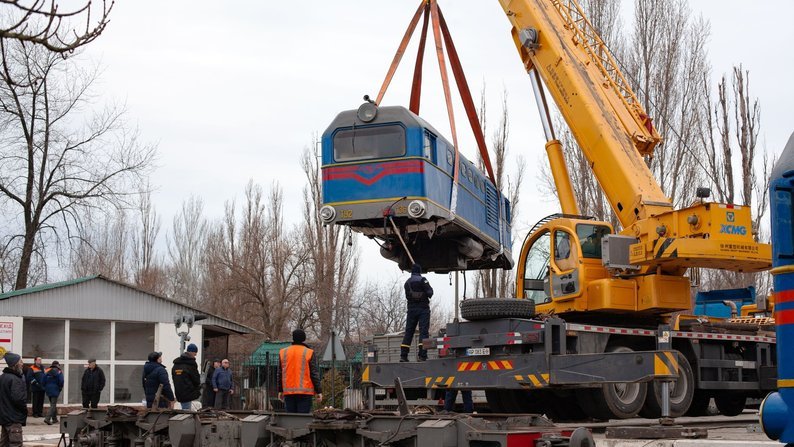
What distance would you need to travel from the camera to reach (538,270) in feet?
50.8

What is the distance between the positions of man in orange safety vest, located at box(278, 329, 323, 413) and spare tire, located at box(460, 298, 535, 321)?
2.34m

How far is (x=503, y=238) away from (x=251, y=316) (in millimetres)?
32200

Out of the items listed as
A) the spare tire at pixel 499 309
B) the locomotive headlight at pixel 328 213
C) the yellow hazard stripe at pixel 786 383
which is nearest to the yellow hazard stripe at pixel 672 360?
the spare tire at pixel 499 309

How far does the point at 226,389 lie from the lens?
22.5 meters

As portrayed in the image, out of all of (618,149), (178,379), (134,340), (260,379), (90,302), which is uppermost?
(618,149)

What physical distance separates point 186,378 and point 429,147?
17.3ft

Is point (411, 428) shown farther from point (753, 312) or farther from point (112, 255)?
point (112, 255)

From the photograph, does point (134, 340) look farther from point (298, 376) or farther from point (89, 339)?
point (298, 376)

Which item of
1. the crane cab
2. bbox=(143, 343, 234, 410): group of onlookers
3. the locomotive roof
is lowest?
bbox=(143, 343, 234, 410): group of onlookers

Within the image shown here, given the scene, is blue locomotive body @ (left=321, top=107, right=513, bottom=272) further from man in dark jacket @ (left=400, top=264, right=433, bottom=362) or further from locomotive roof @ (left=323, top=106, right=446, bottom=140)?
man in dark jacket @ (left=400, top=264, right=433, bottom=362)

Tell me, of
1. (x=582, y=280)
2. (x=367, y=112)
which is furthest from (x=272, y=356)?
(x=582, y=280)

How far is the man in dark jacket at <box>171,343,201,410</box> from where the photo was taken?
51.4 feet

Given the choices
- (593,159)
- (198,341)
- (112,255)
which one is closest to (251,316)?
(112,255)

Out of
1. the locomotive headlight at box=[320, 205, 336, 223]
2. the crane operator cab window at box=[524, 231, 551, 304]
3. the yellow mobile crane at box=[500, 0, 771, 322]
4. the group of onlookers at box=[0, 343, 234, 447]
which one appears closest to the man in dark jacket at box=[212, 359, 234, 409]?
the group of onlookers at box=[0, 343, 234, 447]
